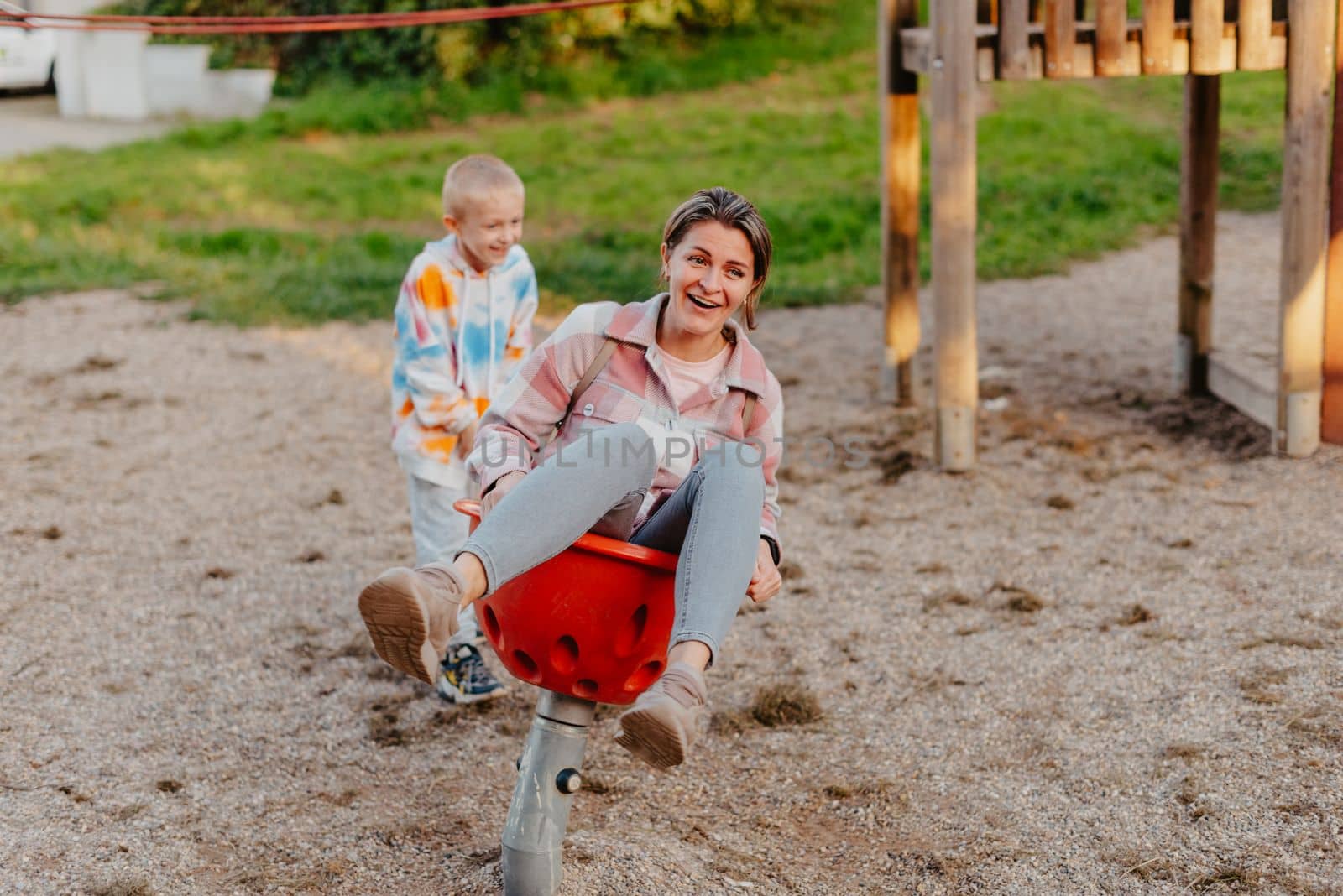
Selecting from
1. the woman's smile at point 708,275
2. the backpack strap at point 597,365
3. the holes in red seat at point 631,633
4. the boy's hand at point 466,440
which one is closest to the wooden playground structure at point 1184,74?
the boy's hand at point 466,440

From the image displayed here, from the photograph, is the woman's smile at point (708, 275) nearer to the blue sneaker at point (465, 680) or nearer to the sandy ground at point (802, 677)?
the sandy ground at point (802, 677)

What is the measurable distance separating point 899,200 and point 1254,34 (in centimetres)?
145

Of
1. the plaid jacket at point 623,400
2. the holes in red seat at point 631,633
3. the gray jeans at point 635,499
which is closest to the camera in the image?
the gray jeans at point 635,499

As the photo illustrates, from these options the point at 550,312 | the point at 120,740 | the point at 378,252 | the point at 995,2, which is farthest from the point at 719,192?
the point at 378,252

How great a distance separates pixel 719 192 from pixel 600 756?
1.28 metres

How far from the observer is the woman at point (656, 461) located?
202 cm

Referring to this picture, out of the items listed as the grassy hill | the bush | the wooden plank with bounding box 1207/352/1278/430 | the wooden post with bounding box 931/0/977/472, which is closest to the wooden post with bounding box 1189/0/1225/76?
the wooden post with bounding box 931/0/977/472

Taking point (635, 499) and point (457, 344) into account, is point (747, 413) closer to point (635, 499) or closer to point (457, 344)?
point (635, 499)

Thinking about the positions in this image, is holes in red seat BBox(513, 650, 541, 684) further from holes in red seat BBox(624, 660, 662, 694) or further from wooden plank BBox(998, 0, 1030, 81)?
wooden plank BBox(998, 0, 1030, 81)

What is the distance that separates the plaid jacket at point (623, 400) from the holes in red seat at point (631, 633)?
227mm

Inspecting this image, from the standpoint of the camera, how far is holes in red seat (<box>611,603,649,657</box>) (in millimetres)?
2170

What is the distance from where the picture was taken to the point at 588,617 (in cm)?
213

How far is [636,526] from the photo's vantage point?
93.2 inches

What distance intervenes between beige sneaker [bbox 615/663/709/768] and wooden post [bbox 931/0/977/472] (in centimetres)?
278
